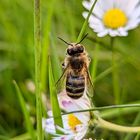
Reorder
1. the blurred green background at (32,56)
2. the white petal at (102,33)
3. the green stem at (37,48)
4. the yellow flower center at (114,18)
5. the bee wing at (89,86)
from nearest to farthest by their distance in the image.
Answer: the green stem at (37,48) → the bee wing at (89,86) → the white petal at (102,33) → the yellow flower center at (114,18) → the blurred green background at (32,56)

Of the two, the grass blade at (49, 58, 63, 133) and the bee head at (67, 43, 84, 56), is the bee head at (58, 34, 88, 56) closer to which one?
the bee head at (67, 43, 84, 56)

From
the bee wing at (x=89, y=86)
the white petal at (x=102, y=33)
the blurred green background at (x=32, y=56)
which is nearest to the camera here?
the bee wing at (x=89, y=86)

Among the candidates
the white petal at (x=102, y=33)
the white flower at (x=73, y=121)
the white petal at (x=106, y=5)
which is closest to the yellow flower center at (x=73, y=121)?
the white flower at (x=73, y=121)

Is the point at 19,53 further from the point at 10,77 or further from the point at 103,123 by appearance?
the point at 103,123

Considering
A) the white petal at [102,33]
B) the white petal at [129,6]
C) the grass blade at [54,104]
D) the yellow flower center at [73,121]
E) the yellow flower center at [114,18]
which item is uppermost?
the white petal at [129,6]

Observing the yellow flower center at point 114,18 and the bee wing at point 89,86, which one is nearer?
the bee wing at point 89,86

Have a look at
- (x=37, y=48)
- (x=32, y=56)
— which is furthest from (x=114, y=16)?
(x=37, y=48)

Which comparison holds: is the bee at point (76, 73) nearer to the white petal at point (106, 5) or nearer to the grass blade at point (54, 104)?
the grass blade at point (54, 104)
